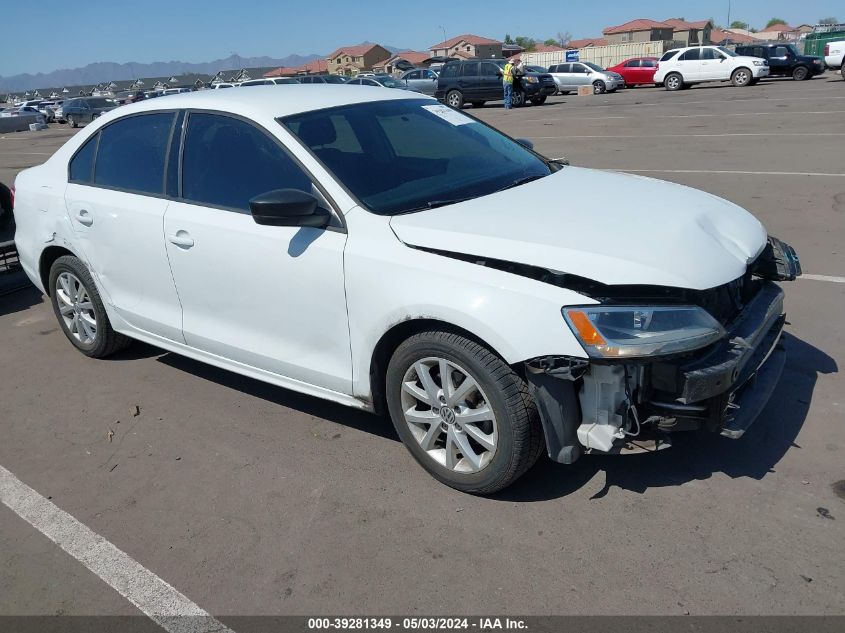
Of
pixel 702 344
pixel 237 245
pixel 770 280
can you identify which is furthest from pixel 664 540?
pixel 237 245

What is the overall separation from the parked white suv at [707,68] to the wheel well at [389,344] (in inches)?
1180

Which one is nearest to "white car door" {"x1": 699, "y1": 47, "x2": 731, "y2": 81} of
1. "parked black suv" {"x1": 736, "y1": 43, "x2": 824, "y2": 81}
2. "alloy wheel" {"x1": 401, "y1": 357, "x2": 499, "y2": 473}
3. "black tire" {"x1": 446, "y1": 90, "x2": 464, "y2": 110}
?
"parked black suv" {"x1": 736, "y1": 43, "x2": 824, "y2": 81}

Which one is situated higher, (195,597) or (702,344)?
(702,344)

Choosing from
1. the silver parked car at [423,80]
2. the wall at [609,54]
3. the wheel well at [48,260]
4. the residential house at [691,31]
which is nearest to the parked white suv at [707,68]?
the silver parked car at [423,80]

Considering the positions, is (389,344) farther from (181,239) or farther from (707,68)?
(707,68)

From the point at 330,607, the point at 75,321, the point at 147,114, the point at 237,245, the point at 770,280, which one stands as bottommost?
the point at 330,607

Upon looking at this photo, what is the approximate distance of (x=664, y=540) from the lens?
3008 mm

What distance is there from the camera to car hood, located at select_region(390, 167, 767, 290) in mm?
2982

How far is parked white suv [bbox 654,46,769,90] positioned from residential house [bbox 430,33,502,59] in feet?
204

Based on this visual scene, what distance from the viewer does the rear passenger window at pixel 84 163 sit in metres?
4.89

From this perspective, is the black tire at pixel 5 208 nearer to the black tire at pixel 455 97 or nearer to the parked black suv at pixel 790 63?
the black tire at pixel 455 97

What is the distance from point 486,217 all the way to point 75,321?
3341 mm

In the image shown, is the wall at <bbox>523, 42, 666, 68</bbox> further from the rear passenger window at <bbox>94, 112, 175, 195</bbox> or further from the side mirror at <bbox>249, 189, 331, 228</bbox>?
the side mirror at <bbox>249, 189, 331, 228</bbox>

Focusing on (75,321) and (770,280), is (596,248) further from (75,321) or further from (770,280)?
(75,321)
